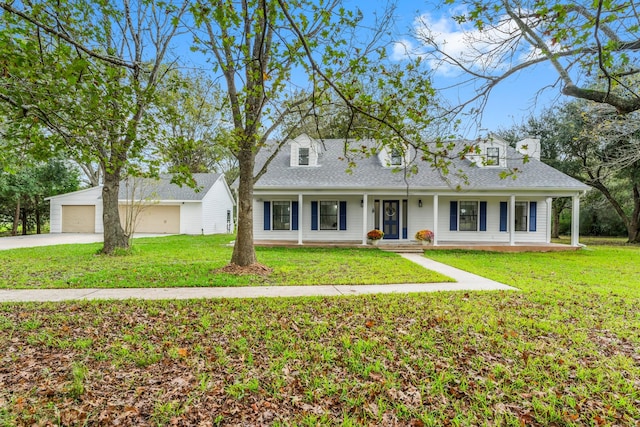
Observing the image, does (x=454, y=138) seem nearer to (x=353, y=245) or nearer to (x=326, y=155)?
(x=353, y=245)

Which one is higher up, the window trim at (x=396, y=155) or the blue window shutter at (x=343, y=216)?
the window trim at (x=396, y=155)

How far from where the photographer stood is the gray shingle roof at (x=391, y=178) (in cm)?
1372

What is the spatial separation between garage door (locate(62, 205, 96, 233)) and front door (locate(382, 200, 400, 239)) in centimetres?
1965

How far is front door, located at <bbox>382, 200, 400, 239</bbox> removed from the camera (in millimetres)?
15305

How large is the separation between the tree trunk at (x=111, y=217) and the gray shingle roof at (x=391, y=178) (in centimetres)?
501

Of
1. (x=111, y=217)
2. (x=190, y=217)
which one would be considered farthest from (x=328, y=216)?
(x=190, y=217)

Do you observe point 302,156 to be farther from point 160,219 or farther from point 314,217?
point 160,219

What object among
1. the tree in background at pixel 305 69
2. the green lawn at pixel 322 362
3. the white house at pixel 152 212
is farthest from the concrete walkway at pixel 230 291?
the white house at pixel 152 212

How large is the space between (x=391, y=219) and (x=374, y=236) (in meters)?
1.84

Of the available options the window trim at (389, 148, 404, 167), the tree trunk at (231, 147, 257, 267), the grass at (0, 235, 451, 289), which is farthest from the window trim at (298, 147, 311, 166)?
the tree trunk at (231, 147, 257, 267)

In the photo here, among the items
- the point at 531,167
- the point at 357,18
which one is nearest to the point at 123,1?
the point at 357,18

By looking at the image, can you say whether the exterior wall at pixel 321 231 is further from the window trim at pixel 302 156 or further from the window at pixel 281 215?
the window trim at pixel 302 156

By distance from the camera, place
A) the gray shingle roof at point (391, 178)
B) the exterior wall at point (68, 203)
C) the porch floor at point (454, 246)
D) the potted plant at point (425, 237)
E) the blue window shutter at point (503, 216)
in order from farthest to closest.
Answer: the exterior wall at point (68, 203) < the blue window shutter at point (503, 216) < the potted plant at point (425, 237) < the gray shingle roof at point (391, 178) < the porch floor at point (454, 246)

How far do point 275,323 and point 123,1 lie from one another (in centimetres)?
1104
